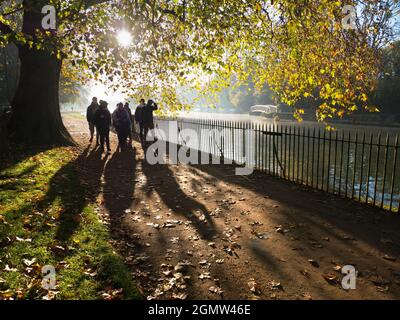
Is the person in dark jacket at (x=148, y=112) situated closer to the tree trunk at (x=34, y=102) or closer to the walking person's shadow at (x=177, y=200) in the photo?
the walking person's shadow at (x=177, y=200)

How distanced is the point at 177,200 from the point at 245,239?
107 inches

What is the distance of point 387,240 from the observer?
5.64 metres

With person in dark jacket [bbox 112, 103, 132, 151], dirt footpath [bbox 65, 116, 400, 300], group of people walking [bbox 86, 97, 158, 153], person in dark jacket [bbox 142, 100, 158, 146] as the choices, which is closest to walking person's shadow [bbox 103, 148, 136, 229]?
dirt footpath [bbox 65, 116, 400, 300]

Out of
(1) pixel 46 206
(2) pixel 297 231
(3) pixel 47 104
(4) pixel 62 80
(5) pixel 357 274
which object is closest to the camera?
(5) pixel 357 274

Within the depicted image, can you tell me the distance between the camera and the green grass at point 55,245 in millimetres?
3955

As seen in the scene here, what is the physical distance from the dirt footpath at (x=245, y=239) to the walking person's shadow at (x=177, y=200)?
0.08 feet

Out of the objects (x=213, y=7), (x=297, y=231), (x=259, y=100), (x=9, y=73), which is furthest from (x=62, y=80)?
(x=259, y=100)

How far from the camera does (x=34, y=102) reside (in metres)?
13.2

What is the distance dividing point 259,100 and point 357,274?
93617 mm

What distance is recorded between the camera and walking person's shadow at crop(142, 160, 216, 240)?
6.42 metres

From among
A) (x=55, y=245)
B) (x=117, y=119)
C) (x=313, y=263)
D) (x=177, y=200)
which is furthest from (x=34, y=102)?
(x=313, y=263)

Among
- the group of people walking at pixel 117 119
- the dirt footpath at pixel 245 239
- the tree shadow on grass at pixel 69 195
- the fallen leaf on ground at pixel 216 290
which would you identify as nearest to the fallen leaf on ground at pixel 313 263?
the dirt footpath at pixel 245 239
